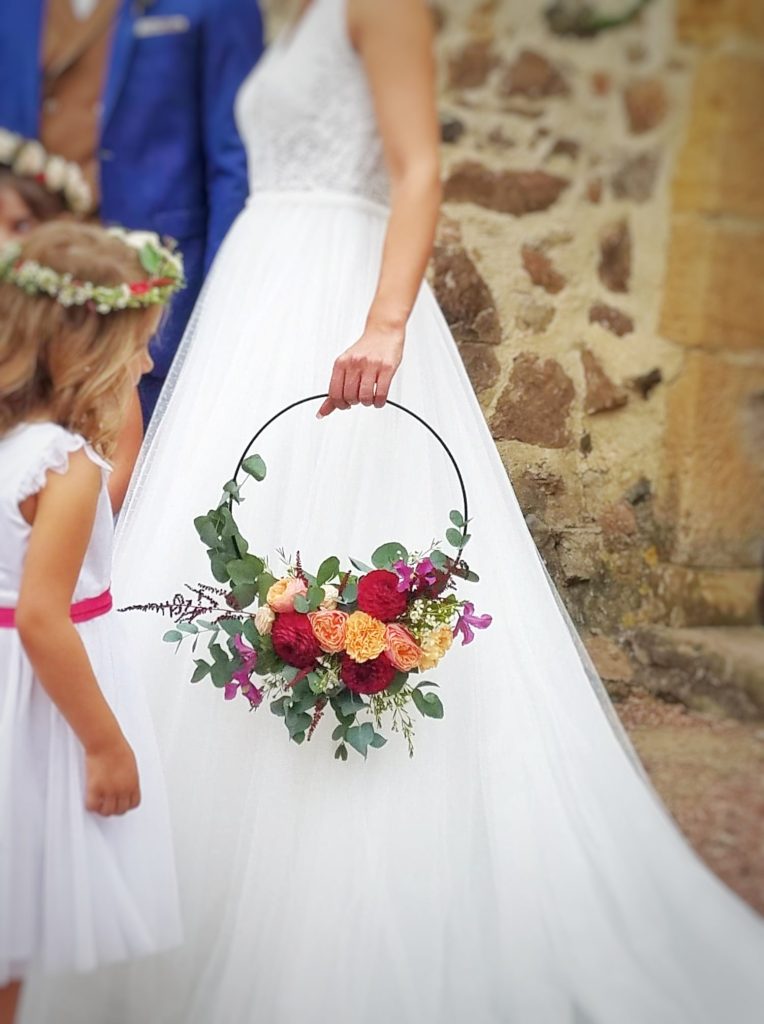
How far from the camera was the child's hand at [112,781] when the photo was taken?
0.88 metres

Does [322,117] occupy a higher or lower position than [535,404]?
higher

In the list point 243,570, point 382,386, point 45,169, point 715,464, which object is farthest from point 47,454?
point 715,464

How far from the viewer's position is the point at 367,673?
97 cm

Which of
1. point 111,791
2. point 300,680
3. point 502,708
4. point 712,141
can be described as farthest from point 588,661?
point 712,141

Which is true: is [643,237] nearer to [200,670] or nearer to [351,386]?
[351,386]

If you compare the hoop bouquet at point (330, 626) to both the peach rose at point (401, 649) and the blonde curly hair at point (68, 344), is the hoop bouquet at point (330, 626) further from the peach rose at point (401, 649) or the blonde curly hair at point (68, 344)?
the blonde curly hair at point (68, 344)

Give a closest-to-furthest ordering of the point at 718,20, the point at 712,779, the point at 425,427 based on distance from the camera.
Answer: the point at 425,427 < the point at 712,779 < the point at 718,20

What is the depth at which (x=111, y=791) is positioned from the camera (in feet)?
2.92

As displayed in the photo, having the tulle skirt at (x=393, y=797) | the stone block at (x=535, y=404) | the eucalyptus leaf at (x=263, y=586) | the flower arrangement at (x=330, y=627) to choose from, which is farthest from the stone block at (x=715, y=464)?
the eucalyptus leaf at (x=263, y=586)

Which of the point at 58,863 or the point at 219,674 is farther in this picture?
the point at 219,674

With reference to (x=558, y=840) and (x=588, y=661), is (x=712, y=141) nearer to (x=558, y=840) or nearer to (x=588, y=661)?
(x=588, y=661)

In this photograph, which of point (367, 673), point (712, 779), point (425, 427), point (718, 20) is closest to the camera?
point (367, 673)

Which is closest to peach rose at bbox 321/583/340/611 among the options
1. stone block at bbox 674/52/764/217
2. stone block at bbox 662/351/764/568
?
stone block at bbox 662/351/764/568

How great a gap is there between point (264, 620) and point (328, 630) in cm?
6
